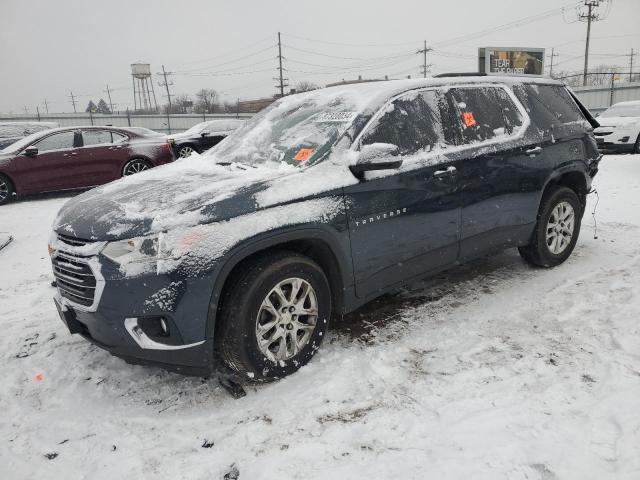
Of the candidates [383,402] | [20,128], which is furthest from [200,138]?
[383,402]

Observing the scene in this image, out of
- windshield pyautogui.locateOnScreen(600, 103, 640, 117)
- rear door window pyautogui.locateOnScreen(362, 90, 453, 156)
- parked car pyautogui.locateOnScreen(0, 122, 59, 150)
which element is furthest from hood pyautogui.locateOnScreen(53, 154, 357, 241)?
windshield pyautogui.locateOnScreen(600, 103, 640, 117)

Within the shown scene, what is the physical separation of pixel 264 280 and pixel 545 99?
11.2 feet

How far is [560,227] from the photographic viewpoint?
15.3 ft

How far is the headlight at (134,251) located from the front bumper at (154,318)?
0.20ft

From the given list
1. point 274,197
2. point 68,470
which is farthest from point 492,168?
point 68,470

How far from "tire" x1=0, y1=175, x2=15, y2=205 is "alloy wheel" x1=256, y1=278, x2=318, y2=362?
8509 millimetres

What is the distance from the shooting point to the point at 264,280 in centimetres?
269

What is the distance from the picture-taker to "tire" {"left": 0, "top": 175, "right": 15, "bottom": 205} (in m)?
8.99

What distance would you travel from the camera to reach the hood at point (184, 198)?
2.55 metres

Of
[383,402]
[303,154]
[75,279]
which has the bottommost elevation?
[383,402]

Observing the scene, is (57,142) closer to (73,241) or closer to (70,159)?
(70,159)

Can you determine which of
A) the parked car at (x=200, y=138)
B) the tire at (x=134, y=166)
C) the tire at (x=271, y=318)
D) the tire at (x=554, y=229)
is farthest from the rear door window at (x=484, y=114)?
the tire at (x=134, y=166)

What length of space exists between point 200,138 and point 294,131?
871 centimetres

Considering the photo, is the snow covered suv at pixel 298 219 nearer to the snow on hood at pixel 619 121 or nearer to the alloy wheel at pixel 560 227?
the alloy wheel at pixel 560 227
